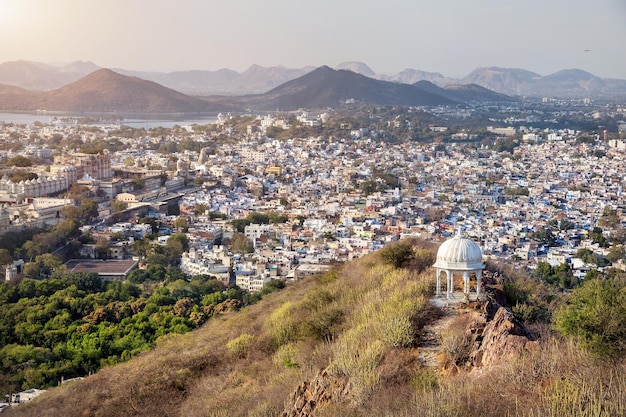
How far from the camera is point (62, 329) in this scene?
962 cm

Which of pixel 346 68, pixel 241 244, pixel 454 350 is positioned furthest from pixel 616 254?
pixel 346 68

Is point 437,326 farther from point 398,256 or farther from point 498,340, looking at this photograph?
point 398,256

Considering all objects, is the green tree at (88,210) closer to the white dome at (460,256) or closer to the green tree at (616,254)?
the green tree at (616,254)

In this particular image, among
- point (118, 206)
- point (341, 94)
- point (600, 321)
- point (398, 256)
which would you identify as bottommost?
point (118, 206)

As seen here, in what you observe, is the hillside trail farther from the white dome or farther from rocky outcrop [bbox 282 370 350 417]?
rocky outcrop [bbox 282 370 350 417]

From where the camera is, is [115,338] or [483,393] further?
[115,338]

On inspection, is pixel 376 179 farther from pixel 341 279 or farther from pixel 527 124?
pixel 527 124

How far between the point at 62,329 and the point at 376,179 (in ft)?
59.6

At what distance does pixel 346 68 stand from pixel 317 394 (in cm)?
8273

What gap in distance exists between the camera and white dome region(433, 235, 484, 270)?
5383 mm

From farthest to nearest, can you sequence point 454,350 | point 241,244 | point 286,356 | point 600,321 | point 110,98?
point 110,98 < point 241,244 < point 286,356 < point 454,350 < point 600,321

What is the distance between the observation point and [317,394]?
411 cm

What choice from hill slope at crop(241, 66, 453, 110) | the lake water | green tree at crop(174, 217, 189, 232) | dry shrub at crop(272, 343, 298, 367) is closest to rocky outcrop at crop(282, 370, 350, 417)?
dry shrub at crop(272, 343, 298, 367)

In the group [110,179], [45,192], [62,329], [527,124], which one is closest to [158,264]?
[62,329]
